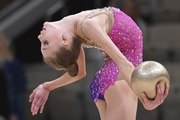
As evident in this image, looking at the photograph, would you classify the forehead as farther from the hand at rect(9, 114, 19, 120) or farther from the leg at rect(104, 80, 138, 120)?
the hand at rect(9, 114, 19, 120)

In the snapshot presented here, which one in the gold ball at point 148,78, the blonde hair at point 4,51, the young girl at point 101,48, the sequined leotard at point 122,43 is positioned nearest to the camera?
the gold ball at point 148,78

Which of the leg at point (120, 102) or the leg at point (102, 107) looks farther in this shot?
the leg at point (102, 107)

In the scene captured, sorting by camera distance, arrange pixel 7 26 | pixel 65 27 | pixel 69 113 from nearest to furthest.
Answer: pixel 65 27 < pixel 69 113 < pixel 7 26

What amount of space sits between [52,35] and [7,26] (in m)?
3.13

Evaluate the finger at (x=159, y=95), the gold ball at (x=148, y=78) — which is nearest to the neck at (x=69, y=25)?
the gold ball at (x=148, y=78)

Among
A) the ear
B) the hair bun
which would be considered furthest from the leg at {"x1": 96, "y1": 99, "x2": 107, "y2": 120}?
the ear

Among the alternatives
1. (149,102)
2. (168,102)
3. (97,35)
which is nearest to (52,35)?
(97,35)

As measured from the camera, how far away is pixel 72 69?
2.81 meters

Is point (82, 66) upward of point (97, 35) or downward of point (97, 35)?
downward

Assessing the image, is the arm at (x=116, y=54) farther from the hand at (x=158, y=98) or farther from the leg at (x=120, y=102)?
A: the leg at (x=120, y=102)

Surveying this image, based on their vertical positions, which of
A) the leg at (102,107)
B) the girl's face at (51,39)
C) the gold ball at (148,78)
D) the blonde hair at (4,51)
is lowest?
the leg at (102,107)

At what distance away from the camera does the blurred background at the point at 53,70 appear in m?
4.85

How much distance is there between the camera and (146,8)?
19.4ft

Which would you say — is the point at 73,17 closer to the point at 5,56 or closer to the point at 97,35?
the point at 97,35
